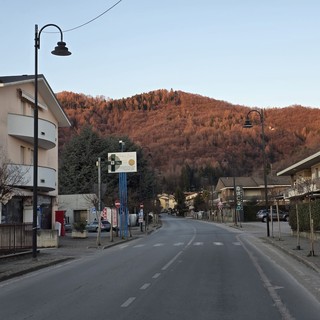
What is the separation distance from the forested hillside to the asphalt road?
237 ft

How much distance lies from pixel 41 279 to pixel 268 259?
31.7 feet

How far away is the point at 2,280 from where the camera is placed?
49.3ft

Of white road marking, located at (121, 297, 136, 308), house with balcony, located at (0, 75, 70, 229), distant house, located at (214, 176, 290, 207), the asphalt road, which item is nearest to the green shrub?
the asphalt road

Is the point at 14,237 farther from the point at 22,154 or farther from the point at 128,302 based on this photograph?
the point at 22,154

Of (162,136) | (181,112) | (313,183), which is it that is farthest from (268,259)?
(181,112)

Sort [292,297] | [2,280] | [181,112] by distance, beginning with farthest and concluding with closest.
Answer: [181,112] → [2,280] → [292,297]

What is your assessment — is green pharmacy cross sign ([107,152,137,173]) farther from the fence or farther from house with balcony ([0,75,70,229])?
the fence

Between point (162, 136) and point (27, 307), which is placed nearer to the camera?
point (27, 307)

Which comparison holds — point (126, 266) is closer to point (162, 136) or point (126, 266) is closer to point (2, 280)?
point (2, 280)

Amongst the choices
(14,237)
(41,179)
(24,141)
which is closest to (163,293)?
(14,237)

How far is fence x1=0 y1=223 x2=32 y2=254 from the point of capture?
2264cm

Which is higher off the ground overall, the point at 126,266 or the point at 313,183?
the point at 313,183

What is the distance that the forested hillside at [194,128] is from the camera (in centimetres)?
10744

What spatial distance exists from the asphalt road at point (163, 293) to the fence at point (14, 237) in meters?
5.10
